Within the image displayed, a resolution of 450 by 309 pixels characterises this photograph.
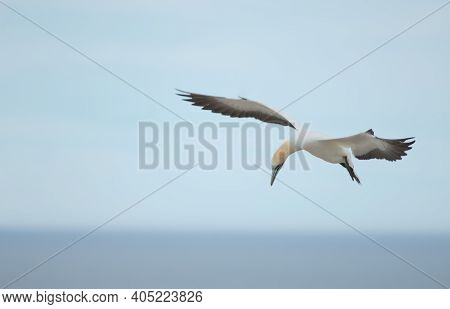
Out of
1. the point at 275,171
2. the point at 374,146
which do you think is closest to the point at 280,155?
the point at 275,171

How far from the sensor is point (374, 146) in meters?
8.70

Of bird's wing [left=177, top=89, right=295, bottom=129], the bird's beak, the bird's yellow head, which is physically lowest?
the bird's beak

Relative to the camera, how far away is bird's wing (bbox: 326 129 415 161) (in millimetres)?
8469

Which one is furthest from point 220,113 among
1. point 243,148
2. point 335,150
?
point 335,150

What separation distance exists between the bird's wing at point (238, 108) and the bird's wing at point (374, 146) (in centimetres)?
63

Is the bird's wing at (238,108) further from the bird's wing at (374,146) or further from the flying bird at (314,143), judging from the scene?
the bird's wing at (374,146)

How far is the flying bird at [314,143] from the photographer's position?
28.3ft

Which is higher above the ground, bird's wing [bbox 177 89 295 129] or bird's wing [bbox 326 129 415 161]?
bird's wing [bbox 177 89 295 129]

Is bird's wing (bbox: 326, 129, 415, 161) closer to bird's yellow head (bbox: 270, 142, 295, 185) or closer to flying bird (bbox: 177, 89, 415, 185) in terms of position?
flying bird (bbox: 177, 89, 415, 185)

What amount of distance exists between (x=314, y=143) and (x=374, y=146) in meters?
0.59

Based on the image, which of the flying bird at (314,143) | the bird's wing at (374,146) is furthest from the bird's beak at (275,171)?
the bird's wing at (374,146)

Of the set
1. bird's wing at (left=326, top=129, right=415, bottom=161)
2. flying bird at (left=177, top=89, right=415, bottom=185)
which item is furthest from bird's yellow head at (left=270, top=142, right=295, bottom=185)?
bird's wing at (left=326, top=129, right=415, bottom=161)

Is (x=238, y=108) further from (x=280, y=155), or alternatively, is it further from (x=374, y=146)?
(x=374, y=146)
